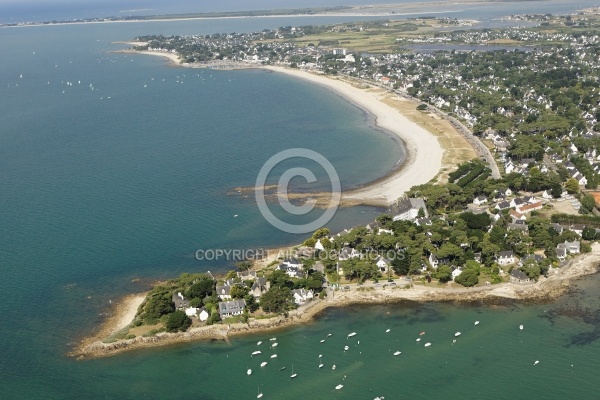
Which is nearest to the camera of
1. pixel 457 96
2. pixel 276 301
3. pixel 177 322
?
pixel 177 322

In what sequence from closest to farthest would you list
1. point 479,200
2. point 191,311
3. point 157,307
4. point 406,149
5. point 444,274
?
point 157,307, point 191,311, point 444,274, point 479,200, point 406,149

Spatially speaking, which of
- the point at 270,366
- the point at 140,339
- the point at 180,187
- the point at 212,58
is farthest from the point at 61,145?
the point at 212,58

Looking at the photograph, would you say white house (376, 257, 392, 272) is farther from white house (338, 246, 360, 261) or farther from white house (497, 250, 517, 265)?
white house (497, 250, 517, 265)

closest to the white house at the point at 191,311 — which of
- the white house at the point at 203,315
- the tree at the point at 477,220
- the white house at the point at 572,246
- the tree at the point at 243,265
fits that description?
the white house at the point at 203,315

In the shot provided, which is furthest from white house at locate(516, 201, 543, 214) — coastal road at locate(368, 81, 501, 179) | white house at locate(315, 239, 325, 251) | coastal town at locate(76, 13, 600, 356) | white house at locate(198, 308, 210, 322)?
white house at locate(198, 308, 210, 322)

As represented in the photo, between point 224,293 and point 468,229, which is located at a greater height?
point 468,229

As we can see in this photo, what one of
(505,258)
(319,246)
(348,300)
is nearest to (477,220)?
(505,258)

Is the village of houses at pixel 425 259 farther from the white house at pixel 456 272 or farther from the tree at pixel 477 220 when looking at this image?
the tree at pixel 477 220

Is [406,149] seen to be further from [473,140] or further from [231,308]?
[231,308]
